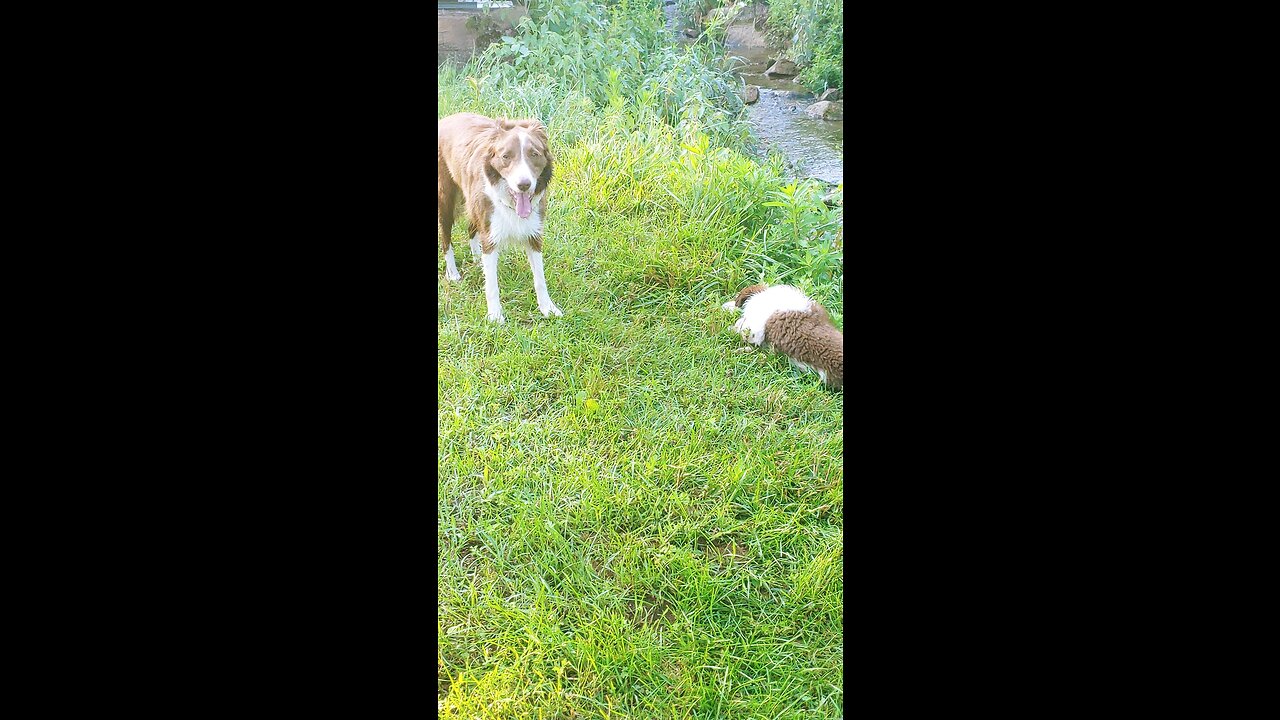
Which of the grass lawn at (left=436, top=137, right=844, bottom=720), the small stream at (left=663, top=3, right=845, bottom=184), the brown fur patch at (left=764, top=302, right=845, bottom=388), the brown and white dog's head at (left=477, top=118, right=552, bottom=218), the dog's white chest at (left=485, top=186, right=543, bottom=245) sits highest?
the small stream at (left=663, top=3, right=845, bottom=184)

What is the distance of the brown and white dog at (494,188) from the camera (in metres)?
1.69

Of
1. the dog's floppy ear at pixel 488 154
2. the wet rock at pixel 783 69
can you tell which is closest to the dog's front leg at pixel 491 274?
the dog's floppy ear at pixel 488 154

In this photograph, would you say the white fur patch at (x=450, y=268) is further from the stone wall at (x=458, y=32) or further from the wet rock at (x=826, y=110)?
the wet rock at (x=826, y=110)

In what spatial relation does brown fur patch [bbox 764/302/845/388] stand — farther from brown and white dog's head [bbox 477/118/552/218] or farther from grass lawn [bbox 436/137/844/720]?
brown and white dog's head [bbox 477/118/552/218]

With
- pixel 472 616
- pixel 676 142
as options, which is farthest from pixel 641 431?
pixel 676 142

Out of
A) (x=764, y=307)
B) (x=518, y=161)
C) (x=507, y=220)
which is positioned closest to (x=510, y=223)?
(x=507, y=220)

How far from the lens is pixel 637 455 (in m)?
1.62

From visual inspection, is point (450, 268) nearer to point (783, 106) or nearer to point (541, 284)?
point (541, 284)

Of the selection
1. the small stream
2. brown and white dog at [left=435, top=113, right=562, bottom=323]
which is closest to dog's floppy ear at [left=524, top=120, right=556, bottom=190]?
brown and white dog at [left=435, top=113, right=562, bottom=323]

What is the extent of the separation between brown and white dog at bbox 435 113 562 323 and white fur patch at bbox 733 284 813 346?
1.13 feet

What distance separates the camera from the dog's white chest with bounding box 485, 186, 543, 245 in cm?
172

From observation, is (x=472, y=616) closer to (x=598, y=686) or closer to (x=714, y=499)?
(x=598, y=686)

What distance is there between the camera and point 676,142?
1775 mm

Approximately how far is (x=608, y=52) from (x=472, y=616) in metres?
1.01
